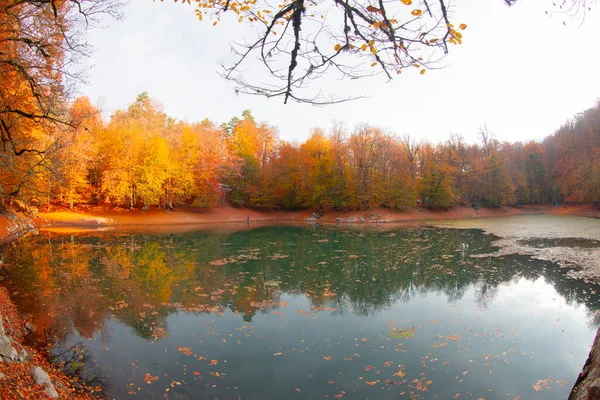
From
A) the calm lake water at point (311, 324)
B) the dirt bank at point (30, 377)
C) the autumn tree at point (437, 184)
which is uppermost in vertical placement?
the autumn tree at point (437, 184)

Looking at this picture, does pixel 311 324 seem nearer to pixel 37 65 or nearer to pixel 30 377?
pixel 30 377

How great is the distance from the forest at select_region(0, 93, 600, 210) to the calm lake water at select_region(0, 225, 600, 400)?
2250 centimetres

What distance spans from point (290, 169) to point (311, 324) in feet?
134

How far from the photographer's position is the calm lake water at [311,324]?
19.5 ft

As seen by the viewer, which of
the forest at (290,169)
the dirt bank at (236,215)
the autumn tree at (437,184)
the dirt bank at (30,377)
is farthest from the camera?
the autumn tree at (437,184)

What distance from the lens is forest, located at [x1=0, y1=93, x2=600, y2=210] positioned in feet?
125

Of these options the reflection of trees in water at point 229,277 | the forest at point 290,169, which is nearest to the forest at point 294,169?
the forest at point 290,169

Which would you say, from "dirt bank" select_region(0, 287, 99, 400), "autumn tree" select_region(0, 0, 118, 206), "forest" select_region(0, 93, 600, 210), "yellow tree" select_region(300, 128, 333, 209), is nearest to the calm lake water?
"dirt bank" select_region(0, 287, 99, 400)

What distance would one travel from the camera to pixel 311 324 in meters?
8.77

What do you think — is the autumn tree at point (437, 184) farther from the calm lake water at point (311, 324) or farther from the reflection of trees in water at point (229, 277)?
the calm lake water at point (311, 324)

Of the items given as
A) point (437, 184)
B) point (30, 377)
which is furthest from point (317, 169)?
point (30, 377)

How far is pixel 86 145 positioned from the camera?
110 feet

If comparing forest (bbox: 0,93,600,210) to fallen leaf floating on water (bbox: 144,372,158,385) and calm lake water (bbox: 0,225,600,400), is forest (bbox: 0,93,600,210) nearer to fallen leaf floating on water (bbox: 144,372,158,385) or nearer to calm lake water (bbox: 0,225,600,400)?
calm lake water (bbox: 0,225,600,400)

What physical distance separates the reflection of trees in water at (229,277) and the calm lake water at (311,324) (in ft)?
0.27
